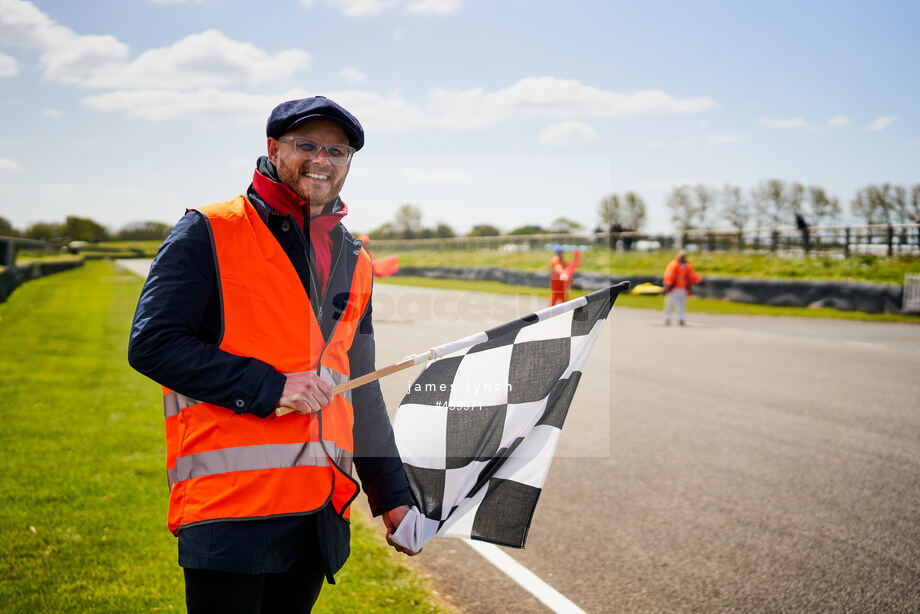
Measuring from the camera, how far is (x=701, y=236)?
92.5 ft

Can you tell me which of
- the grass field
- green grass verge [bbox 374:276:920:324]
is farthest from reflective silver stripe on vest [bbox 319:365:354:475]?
green grass verge [bbox 374:276:920:324]

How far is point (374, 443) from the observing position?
6.82ft

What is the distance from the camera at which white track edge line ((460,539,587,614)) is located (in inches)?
124

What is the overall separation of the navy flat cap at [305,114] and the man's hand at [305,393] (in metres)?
0.69

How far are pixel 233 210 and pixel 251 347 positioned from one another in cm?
36

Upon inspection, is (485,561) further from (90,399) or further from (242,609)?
(90,399)

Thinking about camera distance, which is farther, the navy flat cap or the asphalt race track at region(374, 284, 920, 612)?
the asphalt race track at region(374, 284, 920, 612)

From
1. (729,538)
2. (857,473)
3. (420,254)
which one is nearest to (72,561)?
(729,538)

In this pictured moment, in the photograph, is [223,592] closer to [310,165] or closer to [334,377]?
[334,377]

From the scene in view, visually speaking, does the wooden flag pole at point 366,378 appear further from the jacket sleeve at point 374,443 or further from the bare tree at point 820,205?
the bare tree at point 820,205

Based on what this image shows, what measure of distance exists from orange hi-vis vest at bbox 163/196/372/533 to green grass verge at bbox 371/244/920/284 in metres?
21.6

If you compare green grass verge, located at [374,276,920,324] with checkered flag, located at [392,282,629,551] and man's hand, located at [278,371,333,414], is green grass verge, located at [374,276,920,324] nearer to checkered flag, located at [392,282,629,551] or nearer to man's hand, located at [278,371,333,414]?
checkered flag, located at [392,282,629,551]

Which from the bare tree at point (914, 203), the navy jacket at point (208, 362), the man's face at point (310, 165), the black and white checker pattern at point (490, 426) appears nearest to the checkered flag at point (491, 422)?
the black and white checker pattern at point (490, 426)

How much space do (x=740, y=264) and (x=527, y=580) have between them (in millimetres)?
23768
